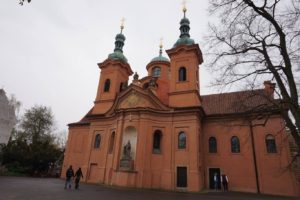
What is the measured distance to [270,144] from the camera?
21156 mm

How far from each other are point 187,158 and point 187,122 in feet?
10.9

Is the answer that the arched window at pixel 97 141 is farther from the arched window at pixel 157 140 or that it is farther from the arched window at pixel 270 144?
the arched window at pixel 270 144

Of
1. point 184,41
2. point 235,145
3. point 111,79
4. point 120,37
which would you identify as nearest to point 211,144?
point 235,145

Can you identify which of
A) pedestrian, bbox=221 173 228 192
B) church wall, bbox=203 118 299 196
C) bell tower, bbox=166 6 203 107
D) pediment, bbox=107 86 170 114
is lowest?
pedestrian, bbox=221 173 228 192

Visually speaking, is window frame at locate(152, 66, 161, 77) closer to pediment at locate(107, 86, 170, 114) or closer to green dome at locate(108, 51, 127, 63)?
green dome at locate(108, 51, 127, 63)

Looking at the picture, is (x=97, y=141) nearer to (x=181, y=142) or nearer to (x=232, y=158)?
(x=181, y=142)

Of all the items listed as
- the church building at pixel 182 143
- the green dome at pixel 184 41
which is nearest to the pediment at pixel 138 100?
the church building at pixel 182 143

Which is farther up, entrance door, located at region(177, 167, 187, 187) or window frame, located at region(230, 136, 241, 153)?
window frame, located at region(230, 136, 241, 153)

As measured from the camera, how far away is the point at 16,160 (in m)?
26.8

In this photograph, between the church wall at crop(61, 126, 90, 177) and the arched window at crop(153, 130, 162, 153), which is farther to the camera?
the church wall at crop(61, 126, 90, 177)

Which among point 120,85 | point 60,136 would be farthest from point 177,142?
point 60,136

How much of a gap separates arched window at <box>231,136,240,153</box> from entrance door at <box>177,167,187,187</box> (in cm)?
591

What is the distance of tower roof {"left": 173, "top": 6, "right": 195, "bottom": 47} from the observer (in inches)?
979

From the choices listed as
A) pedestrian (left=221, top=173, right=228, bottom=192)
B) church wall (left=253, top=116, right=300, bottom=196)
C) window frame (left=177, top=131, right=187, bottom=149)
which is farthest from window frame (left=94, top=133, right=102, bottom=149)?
church wall (left=253, top=116, right=300, bottom=196)
